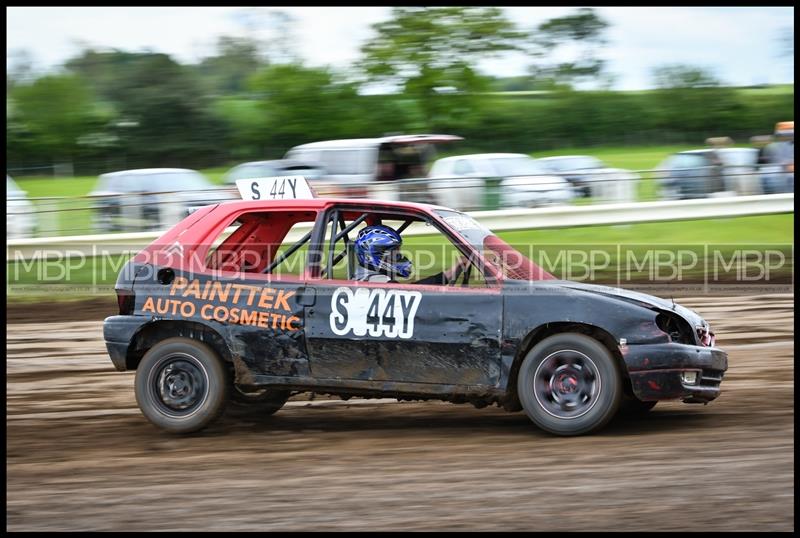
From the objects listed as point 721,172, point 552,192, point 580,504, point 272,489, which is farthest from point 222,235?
point 721,172

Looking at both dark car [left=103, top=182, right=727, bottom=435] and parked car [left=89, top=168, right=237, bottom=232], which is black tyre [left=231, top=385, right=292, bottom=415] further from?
parked car [left=89, top=168, right=237, bottom=232]

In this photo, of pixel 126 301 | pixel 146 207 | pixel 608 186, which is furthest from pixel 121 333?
pixel 608 186

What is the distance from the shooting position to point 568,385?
6574mm

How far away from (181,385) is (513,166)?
1364cm

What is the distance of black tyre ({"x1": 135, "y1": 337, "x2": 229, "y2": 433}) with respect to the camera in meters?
6.96

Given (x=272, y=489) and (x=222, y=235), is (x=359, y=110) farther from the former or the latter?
(x=272, y=489)

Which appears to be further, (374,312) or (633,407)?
(633,407)

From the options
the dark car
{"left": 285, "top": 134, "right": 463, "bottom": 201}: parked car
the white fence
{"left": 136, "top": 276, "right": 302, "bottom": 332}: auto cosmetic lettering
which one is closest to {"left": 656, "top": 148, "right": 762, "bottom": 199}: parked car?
the white fence

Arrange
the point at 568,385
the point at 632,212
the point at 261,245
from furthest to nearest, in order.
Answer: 1. the point at 632,212
2. the point at 261,245
3. the point at 568,385

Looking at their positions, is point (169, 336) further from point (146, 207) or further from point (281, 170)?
point (281, 170)

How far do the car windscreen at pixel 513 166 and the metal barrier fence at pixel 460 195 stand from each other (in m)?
2.14

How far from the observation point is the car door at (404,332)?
6598mm

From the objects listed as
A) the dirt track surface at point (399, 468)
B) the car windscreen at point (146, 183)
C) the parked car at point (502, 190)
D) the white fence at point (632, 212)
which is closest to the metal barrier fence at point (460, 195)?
the parked car at point (502, 190)

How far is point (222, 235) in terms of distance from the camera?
290 inches
